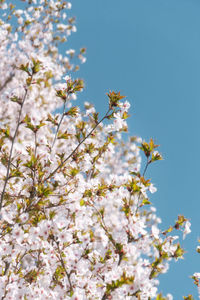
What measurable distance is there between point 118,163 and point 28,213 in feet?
31.9

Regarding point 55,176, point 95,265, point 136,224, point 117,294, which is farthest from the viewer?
point 55,176

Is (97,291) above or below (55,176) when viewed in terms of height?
below

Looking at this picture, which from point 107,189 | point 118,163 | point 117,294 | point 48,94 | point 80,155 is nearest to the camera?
point 117,294

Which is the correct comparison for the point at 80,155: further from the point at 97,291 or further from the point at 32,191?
the point at 97,291

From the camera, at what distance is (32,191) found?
350cm

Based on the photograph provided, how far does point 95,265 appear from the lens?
3.17 meters

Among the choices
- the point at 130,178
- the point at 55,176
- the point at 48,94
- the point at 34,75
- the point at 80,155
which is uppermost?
the point at 48,94

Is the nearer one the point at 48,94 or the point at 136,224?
the point at 136,224

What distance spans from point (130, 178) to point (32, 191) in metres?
1.27

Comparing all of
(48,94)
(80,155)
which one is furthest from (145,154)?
(48,94)

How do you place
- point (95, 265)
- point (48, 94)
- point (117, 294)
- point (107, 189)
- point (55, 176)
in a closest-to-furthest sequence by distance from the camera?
1. point (117, 294)
2. point (95, 265)
3. point (55, 176)
4. point (107, 189)
5. point (48, 94)

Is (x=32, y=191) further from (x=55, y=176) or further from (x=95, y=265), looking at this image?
(x=95, y=265)

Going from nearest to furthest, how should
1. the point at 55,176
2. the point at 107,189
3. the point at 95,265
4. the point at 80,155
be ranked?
the point at 95,265 < the point at 55,176 < the point at 107,189 < the point at 80,155

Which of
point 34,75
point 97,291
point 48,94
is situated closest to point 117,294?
point 97,291
